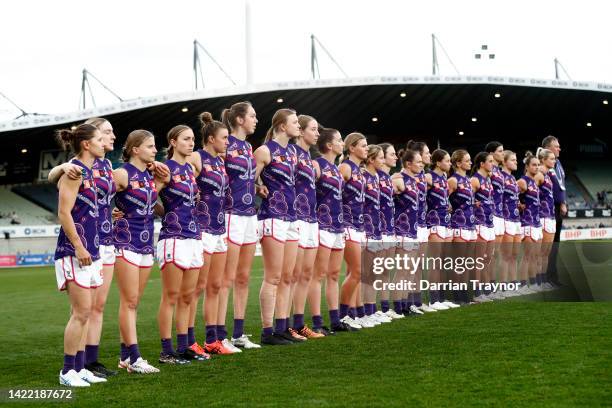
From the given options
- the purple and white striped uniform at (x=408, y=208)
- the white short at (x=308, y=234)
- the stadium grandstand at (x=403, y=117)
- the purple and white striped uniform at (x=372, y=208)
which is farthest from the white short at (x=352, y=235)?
the stadium grandstand at (x=403, y=117)

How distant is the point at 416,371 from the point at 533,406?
50.7 inches

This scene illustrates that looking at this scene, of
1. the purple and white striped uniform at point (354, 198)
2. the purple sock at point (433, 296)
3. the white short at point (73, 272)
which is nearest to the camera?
the white short at point (73, 272)

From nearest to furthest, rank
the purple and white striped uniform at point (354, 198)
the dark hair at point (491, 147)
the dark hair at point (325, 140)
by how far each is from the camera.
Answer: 1. the dark hair at point (325, 140)
2. the purple and white striped uniform at point (354, 198)
3. the dark hair at point (491, 147)

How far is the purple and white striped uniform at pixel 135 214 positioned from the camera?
19.9ft

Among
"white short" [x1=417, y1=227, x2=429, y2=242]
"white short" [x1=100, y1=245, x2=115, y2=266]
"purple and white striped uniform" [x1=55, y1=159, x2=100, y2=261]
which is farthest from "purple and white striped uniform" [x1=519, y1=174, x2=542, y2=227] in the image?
"purple and white striped uniform" [x1=55, y1=159, x2=100, y2=261]

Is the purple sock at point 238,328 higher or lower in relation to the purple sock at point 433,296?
higher

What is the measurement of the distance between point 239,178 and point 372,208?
89.3 inches

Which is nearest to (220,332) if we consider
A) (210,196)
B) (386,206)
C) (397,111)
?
(210,196)

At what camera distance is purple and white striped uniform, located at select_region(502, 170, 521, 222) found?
11.5m

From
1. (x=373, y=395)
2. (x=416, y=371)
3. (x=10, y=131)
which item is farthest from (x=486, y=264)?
(x=10, y=131)

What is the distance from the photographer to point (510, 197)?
11.5 metres

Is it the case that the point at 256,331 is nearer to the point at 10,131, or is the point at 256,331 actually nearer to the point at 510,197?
the point at 510,197

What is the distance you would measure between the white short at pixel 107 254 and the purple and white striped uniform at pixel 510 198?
696 cm

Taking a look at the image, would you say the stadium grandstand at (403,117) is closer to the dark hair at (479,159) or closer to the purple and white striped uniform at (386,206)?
the dark hair at (479,159)
